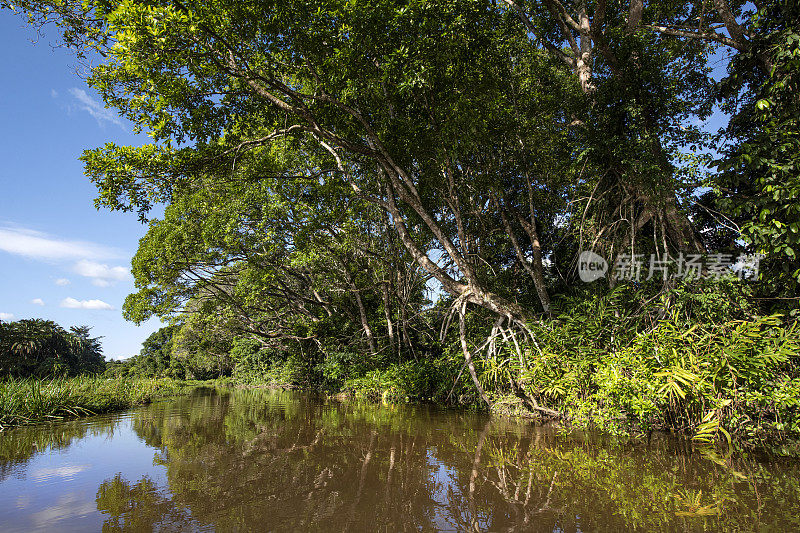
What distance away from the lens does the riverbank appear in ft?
24.0

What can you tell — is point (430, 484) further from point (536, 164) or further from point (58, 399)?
point (58, 399)

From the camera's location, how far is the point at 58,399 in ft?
27.3

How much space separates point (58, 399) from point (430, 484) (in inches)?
348

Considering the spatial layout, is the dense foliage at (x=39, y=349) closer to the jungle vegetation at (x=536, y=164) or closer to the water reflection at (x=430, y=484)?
the jungle vegetation at (x=536, y=164)

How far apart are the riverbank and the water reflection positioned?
1846 mm

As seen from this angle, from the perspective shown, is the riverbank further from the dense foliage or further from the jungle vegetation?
the dense foliage

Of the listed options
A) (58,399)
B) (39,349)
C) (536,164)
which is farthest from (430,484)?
(39,349)

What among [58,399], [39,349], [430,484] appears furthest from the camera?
[39,349]

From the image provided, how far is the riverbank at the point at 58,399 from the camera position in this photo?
289 inches

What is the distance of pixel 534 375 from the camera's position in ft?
22.8

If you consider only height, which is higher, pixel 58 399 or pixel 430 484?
pixel 58 399

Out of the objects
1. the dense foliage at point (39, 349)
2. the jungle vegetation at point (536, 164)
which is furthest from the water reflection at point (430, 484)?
the dense foliage at point (39, 349)

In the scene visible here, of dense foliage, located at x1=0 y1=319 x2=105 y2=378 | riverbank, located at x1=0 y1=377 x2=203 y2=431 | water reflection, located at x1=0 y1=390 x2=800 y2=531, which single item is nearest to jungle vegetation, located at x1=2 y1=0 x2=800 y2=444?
water reflection, located at x1=0 y1=390 x2=800 y2=531

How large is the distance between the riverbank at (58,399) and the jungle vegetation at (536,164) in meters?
4.18
